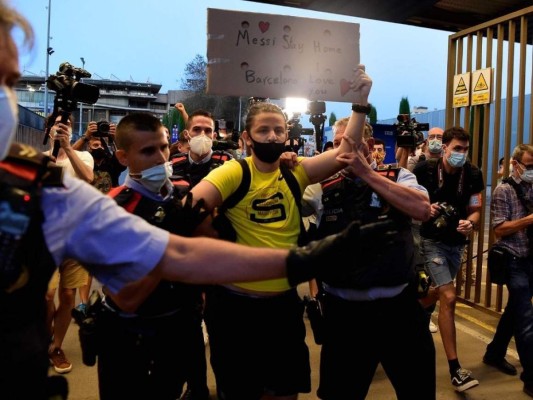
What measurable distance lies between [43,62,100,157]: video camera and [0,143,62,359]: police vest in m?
2.28

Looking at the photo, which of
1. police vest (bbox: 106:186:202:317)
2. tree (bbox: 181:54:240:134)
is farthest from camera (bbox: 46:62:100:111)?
tree (bbox: 181:54:240:134)

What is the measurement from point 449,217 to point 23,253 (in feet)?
11.3

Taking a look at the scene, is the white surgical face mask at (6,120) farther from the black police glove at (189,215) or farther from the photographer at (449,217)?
the photographer at (449,217)

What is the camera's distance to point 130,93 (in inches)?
3438

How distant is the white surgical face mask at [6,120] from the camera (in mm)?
1100

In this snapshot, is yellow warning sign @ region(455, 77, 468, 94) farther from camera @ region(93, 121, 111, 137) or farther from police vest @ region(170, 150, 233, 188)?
camera @ region(93, 121, 111, 137)

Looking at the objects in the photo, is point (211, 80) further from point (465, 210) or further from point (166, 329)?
point (465, 210)

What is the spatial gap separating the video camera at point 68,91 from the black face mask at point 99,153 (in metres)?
1.88

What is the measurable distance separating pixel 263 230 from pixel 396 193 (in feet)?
2.26

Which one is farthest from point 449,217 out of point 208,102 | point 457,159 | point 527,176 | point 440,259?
point 208,102

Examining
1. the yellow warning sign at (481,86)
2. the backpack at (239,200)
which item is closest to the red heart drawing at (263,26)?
the backpack at (239,200)

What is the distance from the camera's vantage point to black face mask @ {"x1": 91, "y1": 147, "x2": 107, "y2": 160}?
5410 mm

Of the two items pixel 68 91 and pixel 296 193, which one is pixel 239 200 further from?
pixel 68 91

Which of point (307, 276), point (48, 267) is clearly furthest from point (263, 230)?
point (48, 267)
